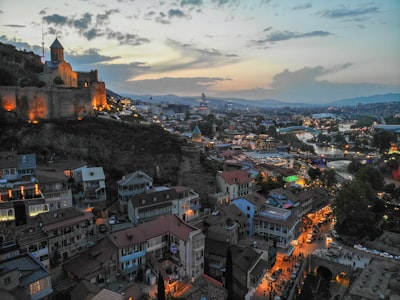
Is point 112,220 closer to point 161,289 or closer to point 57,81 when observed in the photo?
point 161,289

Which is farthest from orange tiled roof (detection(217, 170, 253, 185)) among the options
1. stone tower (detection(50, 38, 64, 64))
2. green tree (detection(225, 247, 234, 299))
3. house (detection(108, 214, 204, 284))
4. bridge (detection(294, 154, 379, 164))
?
bridge (detection(294, 154, 379, 164))

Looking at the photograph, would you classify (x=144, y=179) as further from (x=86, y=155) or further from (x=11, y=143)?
(x=11, y=143)

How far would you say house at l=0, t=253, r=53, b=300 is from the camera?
1448cm

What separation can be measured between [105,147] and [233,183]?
1547 cm

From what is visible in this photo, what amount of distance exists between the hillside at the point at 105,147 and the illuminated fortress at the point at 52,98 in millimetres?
1725

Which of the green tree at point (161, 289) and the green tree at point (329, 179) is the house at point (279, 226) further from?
the green tree at point (329, 179)

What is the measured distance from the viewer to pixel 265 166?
50.6 metres

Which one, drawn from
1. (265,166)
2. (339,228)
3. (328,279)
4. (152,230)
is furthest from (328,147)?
(152,230)

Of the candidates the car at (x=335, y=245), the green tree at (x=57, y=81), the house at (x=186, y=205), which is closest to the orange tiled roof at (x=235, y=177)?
the house at (x=186, y=205)

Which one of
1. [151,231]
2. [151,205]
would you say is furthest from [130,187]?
[151,231]

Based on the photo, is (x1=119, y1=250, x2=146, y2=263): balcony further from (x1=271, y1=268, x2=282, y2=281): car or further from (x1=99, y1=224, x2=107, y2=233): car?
(x1=271, y1=268, x2=282, y2=281): car

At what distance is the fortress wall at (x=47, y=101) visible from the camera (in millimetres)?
33406

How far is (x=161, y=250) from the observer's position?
21828 millimetres

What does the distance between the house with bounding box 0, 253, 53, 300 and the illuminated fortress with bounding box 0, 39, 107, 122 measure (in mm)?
22637
